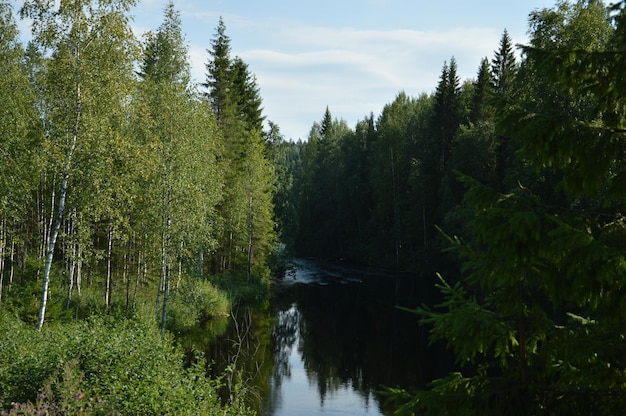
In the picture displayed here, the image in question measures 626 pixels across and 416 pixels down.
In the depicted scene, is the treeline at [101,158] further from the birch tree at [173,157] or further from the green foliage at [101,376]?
the green foliage at [101,376]

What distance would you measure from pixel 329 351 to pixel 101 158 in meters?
13.6

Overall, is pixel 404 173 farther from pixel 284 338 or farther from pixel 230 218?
pixel 284 338

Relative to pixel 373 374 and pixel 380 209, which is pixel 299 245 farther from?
pixel 373 374

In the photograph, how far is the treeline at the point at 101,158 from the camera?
16406mm

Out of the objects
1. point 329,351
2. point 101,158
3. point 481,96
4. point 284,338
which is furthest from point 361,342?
point 481,96

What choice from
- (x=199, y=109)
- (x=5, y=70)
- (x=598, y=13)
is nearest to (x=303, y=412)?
(x=199, y=109)

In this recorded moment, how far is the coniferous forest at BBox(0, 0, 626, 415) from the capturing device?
4738mm

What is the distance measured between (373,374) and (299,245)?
51.7 meters

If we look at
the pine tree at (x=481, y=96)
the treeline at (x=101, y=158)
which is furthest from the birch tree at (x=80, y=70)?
the pine tree at (x=481, y=96)

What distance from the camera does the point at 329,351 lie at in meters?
24.1

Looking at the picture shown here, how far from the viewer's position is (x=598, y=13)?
72.3 ft

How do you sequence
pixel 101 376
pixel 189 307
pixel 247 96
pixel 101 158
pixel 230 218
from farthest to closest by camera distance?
pixel 247 96 < pixel 230 218 < pixel 189 307 < pixel 101 158 < pixel 101 376

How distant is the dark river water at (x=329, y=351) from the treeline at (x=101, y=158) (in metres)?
4.38

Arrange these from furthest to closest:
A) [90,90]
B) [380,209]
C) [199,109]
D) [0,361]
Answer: [380,209] < [199,109] < [90,90] < [0,361]
